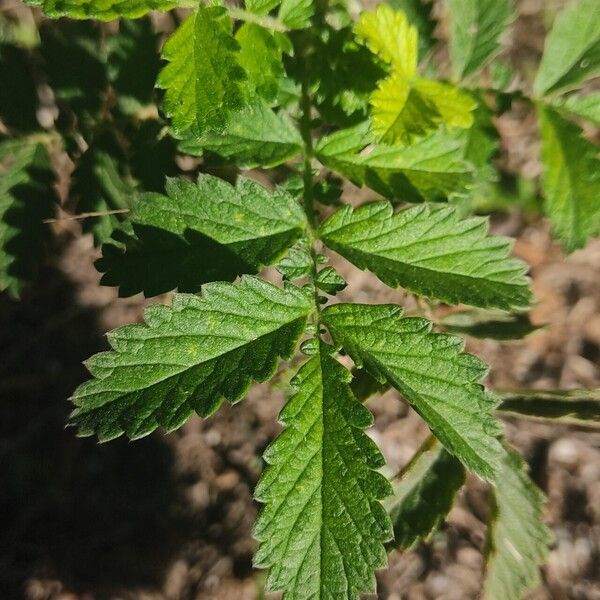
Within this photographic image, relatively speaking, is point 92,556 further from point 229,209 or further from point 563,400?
point 563,400

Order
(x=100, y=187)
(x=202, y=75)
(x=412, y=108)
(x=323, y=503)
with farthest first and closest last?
(x=100, y=187)
(x=412, y=108)
(x=202, y=75)
(x=323, y=503)

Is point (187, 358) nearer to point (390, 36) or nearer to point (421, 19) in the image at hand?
point (390, 36)

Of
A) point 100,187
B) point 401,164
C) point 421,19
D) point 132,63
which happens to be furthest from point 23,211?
point 421,19

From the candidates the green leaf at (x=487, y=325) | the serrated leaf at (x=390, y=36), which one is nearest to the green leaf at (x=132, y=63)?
the serrated leaf at (x=390, y=36)

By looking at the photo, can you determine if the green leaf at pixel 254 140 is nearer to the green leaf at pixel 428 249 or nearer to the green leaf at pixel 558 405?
the green leaf at pixel 428 249

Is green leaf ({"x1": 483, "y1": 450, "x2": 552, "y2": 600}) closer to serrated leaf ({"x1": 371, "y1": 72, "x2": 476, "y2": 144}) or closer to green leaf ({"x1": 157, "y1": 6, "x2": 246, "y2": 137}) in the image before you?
serrated leaf ({"x1": 371, "y1": 72, "x2": 476, "y2": 144})

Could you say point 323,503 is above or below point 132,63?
below

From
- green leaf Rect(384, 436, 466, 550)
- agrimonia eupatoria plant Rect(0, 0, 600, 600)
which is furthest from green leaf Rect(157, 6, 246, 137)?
green leaf Rect(384, 436, 466, 550)

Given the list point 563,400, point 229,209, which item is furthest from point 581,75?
point 229,209
